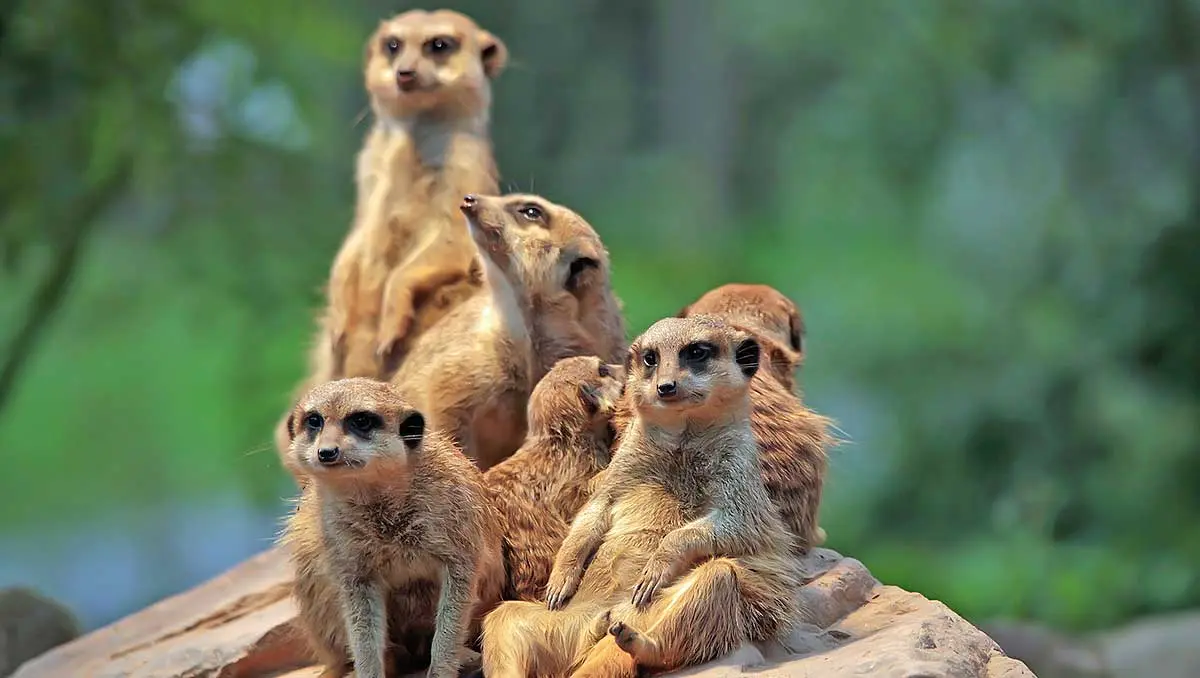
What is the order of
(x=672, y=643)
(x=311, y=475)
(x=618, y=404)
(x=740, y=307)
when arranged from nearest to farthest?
(x=672, y=643) → (x=311, y=475) → (x=618, y=404) → (x=740, y=307)

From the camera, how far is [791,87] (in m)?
7.40

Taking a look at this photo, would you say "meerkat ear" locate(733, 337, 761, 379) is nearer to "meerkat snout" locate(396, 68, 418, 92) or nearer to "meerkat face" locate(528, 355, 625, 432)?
"meerkat face" locate(528, 355, 625, 432)

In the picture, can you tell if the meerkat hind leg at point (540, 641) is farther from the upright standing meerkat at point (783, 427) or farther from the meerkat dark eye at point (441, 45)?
the meerkat dark eye at point (441, 45)

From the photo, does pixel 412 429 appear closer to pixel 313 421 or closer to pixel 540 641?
pixel 313 421

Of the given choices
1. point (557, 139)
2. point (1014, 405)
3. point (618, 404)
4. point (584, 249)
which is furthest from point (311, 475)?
point (1014, 405)

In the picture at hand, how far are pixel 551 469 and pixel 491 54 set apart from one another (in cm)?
221

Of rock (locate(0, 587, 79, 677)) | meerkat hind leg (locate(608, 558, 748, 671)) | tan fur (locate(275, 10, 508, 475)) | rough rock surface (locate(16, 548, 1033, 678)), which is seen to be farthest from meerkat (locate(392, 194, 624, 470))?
rock (locate(0, 587, 79, 677))

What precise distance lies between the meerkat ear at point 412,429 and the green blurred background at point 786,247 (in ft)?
13.0

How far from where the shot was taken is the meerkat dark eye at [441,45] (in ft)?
17.0

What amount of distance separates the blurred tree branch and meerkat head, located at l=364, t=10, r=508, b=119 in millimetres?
2552

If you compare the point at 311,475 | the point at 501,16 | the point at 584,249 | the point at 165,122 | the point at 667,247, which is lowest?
the point at 311,475

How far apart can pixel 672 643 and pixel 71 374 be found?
5.17 metres

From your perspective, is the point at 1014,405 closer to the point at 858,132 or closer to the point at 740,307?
the point at 858,132

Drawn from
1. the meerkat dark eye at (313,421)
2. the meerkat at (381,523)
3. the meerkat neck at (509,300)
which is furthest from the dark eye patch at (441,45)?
the meerkat dark eye at (313,421)
